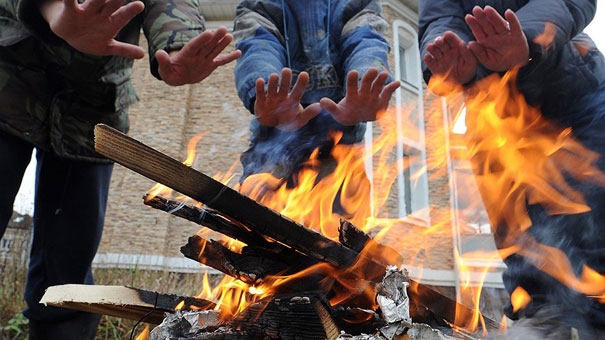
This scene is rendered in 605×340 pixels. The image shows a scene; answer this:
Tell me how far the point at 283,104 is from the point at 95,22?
0.91m

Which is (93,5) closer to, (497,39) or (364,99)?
(364,99)

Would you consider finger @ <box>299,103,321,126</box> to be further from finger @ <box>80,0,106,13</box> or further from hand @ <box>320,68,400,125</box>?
finger @ <box>80,0,106,13</box>

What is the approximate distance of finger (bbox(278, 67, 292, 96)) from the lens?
210 cm

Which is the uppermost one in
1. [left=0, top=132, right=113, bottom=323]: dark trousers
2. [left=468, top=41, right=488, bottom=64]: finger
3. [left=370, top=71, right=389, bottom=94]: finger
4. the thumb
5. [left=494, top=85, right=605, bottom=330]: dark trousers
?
[left=468, top=41, right=488, bottom=64]: finger

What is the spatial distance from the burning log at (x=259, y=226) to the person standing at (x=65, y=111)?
712 mm

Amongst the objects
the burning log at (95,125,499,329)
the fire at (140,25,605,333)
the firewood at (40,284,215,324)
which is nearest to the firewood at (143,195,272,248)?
the burning log at (95,125,499,329)

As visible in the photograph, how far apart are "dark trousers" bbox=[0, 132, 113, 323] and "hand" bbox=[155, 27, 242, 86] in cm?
80

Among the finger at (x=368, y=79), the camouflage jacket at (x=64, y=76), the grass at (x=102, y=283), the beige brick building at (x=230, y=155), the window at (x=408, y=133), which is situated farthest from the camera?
the window at (x=408, y=133)

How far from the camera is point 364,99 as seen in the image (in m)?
2.25

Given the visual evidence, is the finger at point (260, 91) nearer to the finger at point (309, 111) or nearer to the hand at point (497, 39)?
the finger at point (309, 111)

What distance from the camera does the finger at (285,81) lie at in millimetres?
2100

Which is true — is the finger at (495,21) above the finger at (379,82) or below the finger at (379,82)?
above

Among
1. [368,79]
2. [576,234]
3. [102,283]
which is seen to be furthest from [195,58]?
[102,283]

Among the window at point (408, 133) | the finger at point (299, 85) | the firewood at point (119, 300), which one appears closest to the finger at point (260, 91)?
the finger at point (299, 85)
